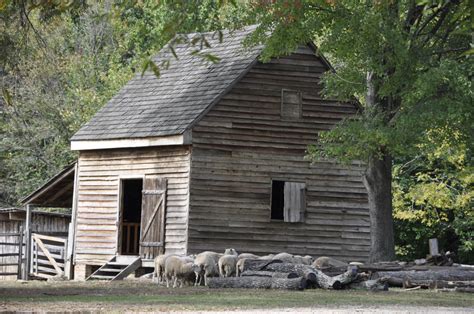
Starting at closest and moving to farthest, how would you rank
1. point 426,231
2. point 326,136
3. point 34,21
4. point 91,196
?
point 326,136
point 91,196
point 426,231
point 34,21

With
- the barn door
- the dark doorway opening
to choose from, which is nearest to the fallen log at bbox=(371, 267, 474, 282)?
the dark doorway opening

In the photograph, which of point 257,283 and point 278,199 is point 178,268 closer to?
point 257,283

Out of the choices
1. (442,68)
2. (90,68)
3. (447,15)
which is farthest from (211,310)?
(90,68)

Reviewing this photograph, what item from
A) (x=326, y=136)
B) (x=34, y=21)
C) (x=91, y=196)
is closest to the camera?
(x=326, y=136)

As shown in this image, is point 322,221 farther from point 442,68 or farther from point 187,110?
point 442,68

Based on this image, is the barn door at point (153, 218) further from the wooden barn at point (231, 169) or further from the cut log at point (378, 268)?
the cut log at point (378, 268)

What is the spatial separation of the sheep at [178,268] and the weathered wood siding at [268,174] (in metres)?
4.13

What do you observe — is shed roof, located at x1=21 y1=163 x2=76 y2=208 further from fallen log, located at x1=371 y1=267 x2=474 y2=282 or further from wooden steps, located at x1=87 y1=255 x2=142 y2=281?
fallen log, located at x1=371 y1=267 x2=474 y2=282

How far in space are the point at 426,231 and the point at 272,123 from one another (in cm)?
1158

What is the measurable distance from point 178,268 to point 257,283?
2489 millimetres

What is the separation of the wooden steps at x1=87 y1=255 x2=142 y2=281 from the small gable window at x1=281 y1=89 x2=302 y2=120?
6.25 meters

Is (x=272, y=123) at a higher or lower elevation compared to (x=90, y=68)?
lower

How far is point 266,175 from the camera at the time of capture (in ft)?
105

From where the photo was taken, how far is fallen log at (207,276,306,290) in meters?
24.1
